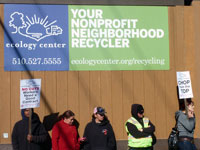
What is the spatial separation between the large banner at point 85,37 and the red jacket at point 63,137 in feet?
8.23

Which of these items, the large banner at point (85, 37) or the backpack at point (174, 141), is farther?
the large banner at point (85, 37)

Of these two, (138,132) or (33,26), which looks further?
(33,26)

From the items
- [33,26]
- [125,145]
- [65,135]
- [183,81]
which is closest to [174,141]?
[183,81]

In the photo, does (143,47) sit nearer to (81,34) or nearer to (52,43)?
(81,34)

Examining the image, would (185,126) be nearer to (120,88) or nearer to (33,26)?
(120,88)

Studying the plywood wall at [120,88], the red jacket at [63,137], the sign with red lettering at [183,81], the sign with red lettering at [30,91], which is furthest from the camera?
the plywood wall at [120,88]

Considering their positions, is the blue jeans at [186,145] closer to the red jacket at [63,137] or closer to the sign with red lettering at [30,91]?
the red jacket at [63,137]

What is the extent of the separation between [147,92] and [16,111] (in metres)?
3.43

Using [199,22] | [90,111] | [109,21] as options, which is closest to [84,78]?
[90,111]

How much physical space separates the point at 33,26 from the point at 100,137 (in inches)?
151

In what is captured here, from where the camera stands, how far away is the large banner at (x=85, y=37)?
35.3 feet

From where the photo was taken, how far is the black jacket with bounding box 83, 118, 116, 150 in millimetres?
8492

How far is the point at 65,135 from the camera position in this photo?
8.63m

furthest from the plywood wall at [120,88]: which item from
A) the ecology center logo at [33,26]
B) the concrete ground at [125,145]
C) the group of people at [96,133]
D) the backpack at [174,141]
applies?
the group of people at [96,133]
